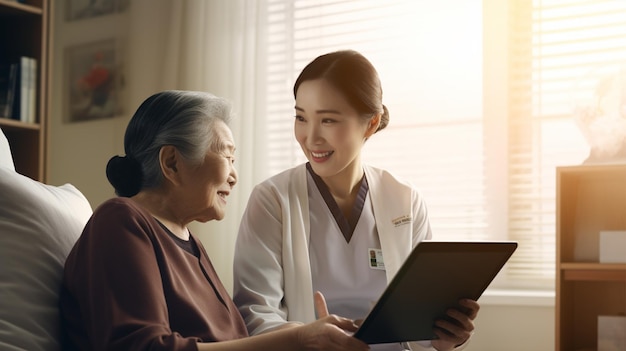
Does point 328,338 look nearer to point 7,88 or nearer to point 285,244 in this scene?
point 285,244

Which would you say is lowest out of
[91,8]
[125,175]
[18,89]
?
[125,175]

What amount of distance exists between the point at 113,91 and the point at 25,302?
8.78 feet

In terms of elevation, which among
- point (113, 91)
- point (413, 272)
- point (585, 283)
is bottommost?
point (585, 283)

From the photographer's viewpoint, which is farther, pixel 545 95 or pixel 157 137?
pixel 545 95

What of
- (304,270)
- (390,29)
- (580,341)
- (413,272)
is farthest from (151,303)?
(390,29)

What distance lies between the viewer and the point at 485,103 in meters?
2.91

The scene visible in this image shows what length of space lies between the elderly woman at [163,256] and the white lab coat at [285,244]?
0.82ft

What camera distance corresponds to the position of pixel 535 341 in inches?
108

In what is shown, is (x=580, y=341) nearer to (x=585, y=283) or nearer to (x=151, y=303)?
(x=585, y=283)

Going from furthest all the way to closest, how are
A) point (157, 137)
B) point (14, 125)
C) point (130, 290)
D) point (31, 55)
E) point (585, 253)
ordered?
point (31, 55) → point (14, 125) → point (585, 253) → point (157, 137) → point (130, 290)

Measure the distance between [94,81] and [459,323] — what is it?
2813mm

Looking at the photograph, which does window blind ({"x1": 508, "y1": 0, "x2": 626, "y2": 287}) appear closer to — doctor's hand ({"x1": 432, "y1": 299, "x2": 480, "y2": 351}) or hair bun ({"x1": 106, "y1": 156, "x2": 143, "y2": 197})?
doctor's hand ({"x1": 432, "y1": 299, "x2": 480, "y2": 351})

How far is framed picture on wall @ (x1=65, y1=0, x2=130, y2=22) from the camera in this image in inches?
150

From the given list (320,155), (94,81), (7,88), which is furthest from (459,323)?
(94,81)
